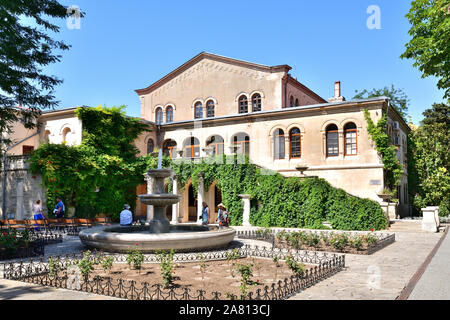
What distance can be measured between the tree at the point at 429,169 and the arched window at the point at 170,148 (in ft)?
67.3

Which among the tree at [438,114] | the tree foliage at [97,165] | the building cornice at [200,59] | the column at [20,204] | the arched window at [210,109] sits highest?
the building cornice at [200,59]

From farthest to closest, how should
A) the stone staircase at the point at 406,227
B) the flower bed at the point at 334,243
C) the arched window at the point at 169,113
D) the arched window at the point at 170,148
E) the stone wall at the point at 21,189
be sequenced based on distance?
the arched window at the point at 169,113 < the arched window at the point at 170,148 < the stone wall at the point at 21,189 < the stone staircase at the point at 406,227 < the flower bed at the point at 334,243

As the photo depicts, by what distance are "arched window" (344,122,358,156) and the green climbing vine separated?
1112mm

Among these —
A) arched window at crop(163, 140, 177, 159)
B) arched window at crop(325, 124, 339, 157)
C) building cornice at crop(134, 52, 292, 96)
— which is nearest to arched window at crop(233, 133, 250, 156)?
arched window at crop(163, 140, 177, 159)

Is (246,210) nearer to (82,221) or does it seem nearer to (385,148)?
(385,148)

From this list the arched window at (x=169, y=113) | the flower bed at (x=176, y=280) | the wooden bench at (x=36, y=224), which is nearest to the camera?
the flower bed at (x=176, y=280)

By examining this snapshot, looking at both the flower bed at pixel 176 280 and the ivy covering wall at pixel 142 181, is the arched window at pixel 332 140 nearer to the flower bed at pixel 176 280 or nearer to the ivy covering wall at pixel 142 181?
the ivy covering wall at pixel 142 181

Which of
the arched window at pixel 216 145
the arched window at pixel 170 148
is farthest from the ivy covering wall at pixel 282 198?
the arched window at pixel 170 148

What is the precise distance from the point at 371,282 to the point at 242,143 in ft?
67.6

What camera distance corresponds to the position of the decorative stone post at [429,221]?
63.2 feet

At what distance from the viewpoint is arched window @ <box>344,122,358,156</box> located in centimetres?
2412
